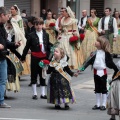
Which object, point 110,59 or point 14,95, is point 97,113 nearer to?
point 110,59

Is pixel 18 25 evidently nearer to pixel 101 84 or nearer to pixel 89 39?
pixel 89 39

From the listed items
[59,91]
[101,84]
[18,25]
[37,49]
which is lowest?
[59,91]

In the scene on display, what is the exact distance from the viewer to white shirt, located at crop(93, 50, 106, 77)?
34.1ft

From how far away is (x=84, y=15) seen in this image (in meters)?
19.9

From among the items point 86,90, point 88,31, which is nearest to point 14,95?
point 86,90

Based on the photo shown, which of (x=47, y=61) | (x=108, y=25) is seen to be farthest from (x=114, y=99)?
(x=108, y=25)

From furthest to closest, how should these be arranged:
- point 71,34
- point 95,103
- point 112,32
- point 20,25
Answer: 1. point 112,32
2. point 71,34
3. point 20,25
4. point 95,103

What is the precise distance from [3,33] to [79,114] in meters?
2.10

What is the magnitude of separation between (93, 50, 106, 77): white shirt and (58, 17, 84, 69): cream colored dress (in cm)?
466

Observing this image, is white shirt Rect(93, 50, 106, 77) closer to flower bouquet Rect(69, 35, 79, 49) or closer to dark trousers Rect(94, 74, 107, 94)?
dark trousers Rect(94, 74, 107, 94)

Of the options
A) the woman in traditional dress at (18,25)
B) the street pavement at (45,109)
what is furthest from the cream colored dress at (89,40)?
the street pavement at (45,109)

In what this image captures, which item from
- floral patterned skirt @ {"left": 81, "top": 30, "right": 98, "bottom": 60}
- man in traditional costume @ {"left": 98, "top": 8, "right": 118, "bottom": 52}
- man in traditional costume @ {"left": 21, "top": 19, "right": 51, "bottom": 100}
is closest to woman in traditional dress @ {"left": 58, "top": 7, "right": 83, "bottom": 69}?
floral patterned skirt @ {"left": 81, "top": 30, "right": 98, "bottom": 60}

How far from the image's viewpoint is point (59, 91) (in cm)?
1043

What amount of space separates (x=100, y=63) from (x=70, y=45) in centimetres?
527
